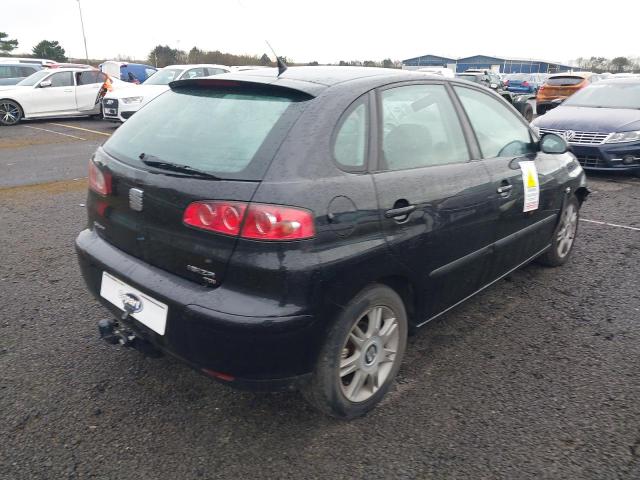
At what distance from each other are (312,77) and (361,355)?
1369mm

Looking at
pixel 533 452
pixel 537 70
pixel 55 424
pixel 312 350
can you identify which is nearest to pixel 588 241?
pixel 533 452

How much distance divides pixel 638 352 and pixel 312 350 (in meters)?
2.20

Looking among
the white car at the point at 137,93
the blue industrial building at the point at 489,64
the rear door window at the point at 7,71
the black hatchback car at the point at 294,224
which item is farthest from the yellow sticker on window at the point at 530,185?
the blue industrial building at the point at 489,64

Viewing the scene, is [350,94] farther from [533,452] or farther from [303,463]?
[533,452]

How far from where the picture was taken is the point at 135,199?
2.32 meters

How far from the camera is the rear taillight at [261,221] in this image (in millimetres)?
1975

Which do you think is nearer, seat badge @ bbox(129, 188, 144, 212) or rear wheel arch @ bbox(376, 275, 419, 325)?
seat badge @ bbox(129, 188, 144, 212)

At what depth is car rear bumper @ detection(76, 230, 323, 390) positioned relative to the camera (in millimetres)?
1975

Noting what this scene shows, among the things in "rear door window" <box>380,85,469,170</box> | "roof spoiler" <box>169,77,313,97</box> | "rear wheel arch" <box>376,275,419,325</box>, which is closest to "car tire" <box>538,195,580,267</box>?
"rear door window" <box>380,85,469,170</box>

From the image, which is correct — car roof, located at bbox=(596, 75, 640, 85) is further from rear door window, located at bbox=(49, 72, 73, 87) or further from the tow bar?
rear door window, located at bbox=(49, 72, 73, 87)

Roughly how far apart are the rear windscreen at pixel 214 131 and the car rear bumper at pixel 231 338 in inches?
20.3

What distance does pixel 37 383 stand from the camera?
8.61ft

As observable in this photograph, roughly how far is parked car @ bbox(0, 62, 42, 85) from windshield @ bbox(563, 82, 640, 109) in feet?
59.6

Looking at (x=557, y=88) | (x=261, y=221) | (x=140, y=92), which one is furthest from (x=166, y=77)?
(x=261, y=221)
